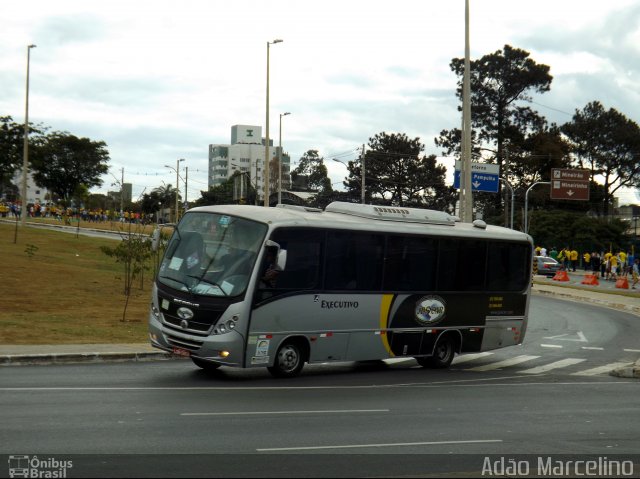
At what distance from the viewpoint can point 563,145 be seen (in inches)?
3669

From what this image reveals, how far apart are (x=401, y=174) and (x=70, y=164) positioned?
131 feet

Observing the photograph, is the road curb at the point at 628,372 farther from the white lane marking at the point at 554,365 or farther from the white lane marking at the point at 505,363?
the white lane marking at the point at 505,363

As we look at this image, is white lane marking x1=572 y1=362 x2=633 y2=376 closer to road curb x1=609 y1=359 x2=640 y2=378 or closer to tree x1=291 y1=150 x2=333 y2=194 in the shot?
road curb x1=609 y1=359 x2=640 y2=378

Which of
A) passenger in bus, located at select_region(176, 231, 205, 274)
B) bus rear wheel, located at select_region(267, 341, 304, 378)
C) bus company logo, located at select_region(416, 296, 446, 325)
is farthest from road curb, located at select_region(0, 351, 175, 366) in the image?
bus company logo, located at select_region(416, 296, 446, 325)

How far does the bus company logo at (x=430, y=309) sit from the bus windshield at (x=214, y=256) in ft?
15.2

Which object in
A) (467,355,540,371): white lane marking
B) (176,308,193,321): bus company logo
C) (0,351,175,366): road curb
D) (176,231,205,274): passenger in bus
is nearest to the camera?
(176,308,193,321): bus company logo

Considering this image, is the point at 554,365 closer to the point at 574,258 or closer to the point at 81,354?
the point at 81,354

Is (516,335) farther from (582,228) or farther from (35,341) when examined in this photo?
(582,228)

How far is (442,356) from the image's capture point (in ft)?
64.7

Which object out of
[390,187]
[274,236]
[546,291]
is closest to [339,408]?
[274,236]

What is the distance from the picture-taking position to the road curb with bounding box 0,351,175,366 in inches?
651

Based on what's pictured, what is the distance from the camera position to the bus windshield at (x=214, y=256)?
1549 cm

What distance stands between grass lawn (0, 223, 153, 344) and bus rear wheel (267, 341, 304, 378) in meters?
5.81

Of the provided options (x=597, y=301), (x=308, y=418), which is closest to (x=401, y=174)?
(x=597, y=301)
